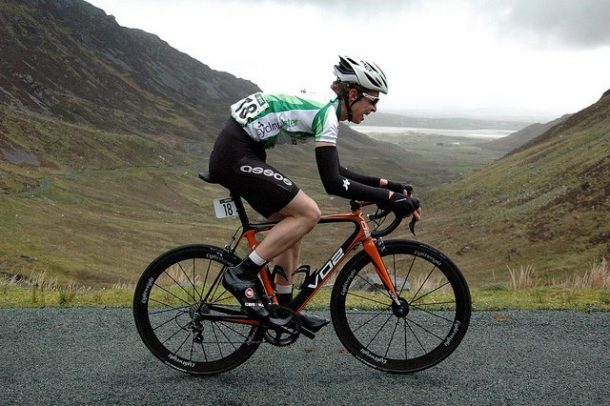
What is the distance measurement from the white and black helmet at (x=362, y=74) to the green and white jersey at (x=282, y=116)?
0.28 metres

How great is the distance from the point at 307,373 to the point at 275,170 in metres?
2.17

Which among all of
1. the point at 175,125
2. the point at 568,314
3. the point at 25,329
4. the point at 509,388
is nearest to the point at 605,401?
the point at 509,388

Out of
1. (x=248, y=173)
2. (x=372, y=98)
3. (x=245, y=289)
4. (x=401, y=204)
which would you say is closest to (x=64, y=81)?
(x=248, y=173)

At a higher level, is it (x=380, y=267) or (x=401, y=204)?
(x=401, y=204)

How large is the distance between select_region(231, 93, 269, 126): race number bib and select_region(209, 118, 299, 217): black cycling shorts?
0.11 m

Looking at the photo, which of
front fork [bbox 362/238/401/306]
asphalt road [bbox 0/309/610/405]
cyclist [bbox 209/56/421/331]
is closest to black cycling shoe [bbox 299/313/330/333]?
cyclist [bbox 209/56/421/331]

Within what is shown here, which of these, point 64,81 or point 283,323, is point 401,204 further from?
point 64,81

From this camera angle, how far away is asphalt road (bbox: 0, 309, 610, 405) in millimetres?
5441

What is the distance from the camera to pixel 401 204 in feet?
18.3

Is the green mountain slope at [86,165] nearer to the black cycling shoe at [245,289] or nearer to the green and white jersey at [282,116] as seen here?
the black cycling shoe at [245,289]

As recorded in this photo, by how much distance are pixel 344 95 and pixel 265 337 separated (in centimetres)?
264

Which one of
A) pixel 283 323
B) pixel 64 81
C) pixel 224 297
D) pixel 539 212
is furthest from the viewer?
pixel 64 81

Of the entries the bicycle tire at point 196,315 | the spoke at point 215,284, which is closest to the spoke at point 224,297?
the bicycle tire at point 196,315

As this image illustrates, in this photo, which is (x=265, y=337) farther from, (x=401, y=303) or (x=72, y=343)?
(x=72, y=343)
